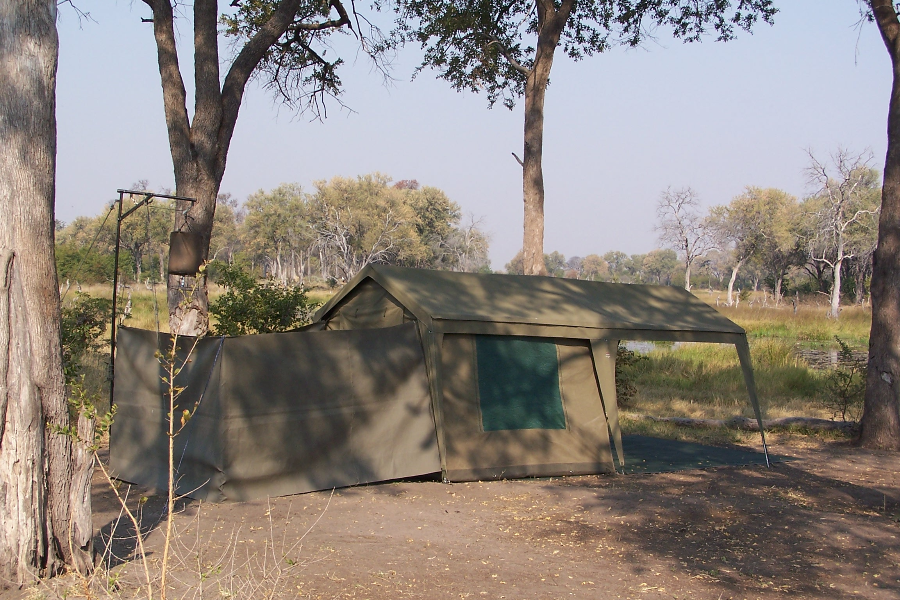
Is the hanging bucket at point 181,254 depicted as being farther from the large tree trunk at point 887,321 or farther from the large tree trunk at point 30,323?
the large tree trunk at point 887,321

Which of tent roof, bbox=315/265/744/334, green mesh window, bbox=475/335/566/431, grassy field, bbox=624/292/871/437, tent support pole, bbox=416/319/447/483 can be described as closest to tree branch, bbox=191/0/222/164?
tent roof, bbox=315/265/744/334

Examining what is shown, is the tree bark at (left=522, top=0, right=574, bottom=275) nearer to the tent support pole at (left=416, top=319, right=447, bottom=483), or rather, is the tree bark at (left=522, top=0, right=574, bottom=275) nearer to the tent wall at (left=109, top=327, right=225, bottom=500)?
the tent support pole at (left=416, top=319, right=447, bottom=483)

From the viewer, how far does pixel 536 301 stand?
863cm

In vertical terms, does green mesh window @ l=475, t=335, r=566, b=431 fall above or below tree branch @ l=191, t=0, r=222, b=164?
below

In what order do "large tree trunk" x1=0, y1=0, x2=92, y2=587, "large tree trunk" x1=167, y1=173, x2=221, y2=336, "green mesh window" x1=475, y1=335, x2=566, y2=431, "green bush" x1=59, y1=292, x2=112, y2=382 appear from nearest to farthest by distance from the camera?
"large tree trunk" x1=0, y1=0, x2=92, y2=587 → "green mesh window" x1=475, y1=335, x2=566, y2=431 → "large tree trunk" x1=167, y1=173, x2=221, y2=336 → "green bush" x1=59, y1=292, x2=112, y2=382

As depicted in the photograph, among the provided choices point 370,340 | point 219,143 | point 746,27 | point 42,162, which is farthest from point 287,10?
point 746,27

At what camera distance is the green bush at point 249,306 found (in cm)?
1062

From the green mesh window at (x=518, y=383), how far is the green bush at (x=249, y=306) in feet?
13.2

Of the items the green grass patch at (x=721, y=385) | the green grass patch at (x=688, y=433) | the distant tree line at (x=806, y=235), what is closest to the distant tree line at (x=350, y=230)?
the distant tree line at (x=806, y=235)

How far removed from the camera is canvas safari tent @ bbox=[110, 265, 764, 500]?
21.3ft

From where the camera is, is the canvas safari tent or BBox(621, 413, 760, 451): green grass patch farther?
BBox(621, 413, 760, 451): green grass patch

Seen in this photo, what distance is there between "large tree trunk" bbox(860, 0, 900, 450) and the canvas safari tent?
240 cm

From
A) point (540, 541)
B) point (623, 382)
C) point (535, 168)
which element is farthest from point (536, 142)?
point (540, 541)

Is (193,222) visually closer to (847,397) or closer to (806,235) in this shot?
(847,397)
